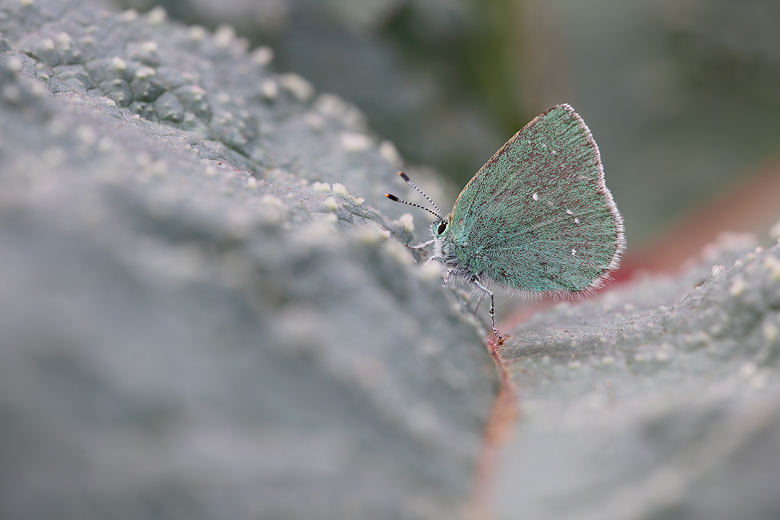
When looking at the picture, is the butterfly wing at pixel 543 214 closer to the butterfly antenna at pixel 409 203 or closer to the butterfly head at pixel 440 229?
the butterfly head at pixel 440 229

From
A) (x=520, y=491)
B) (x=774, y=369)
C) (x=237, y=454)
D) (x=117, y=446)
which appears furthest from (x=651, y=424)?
(x=117, y=446)

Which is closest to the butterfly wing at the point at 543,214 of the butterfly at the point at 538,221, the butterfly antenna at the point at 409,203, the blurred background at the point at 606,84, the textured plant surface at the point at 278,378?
the butterfly at the point at 538,221

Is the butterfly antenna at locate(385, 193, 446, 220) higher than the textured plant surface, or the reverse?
the butterfly antenna at locate(385, 193, 446, 220)

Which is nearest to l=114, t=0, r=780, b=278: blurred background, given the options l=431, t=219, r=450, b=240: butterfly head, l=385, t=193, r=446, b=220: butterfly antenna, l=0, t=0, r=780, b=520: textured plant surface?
l=385, t=193, r=446, b=220: butterfly antenna

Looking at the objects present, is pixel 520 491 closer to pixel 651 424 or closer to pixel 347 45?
pixel 651 424

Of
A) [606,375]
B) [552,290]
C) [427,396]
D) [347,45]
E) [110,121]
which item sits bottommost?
[427,396]

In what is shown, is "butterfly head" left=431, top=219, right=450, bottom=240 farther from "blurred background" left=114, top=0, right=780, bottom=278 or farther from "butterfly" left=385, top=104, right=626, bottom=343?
"blurred background" left=114, top=0, right=780, bottom=278

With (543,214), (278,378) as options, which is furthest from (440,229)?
(278,378)

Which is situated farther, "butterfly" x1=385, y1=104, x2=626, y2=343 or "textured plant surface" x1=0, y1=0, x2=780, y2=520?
"butterfly" x1=385, y1=104, x2=626, y2=343

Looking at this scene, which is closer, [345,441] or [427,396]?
[345,441]
